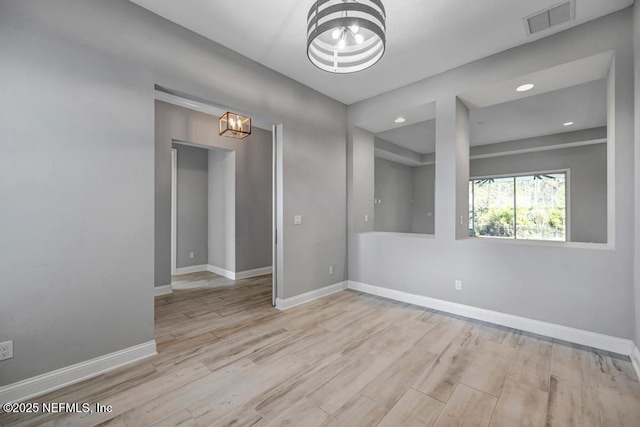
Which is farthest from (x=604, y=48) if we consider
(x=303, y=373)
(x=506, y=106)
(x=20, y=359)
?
(x=20, y=359)

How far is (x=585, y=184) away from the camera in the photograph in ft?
19.2

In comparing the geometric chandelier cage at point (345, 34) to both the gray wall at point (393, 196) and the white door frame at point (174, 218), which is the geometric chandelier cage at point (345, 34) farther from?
the gray wall at point (393, 196)

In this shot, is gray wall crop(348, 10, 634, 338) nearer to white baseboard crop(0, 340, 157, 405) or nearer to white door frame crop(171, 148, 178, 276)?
white baseboard crop(0, 340, 157, 405)

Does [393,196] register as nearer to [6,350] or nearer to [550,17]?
[550,17]

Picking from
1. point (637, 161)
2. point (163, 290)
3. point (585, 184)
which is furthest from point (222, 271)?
point (585, 184)

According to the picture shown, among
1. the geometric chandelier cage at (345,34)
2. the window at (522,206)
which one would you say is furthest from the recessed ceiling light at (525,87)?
the window at (522,206)

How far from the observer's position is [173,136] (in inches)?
170

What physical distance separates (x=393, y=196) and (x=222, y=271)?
210 inches

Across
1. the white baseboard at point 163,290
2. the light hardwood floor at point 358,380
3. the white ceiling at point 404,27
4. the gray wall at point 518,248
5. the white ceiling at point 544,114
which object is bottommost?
the light hardwood floor at point 358,380

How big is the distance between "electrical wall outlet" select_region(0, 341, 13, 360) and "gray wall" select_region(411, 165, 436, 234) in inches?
349

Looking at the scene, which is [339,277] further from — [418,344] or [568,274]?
[568,274]

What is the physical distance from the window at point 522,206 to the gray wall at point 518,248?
148 inches

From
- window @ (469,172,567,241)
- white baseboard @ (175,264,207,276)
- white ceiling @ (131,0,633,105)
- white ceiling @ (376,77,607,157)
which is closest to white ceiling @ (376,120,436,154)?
white ceiling @ (376,77,607,157)

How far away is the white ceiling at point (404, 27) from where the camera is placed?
2289 millimetres
